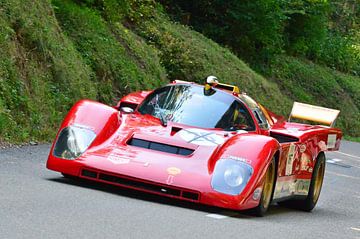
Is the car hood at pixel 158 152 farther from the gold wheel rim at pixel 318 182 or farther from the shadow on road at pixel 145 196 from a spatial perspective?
the gold wheel rim at pixel 318 182

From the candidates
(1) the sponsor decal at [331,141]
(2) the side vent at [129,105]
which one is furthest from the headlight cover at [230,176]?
(1) the sponsor decal at [331,141]

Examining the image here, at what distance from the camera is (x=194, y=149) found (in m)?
9.37

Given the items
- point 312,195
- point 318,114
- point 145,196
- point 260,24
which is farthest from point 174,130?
point 260,24

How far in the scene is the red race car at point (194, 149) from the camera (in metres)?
8.96

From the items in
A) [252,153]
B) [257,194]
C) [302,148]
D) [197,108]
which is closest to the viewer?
[257,194]

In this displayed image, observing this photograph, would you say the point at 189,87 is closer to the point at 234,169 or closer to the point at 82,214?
the point at 234,169

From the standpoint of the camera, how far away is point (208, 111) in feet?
34.8

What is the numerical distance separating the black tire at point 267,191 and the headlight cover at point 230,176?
1.44 feet

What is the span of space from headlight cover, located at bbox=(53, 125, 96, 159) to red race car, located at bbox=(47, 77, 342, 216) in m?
0.01

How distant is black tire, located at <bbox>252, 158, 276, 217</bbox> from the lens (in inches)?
368

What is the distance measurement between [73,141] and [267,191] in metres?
2.09

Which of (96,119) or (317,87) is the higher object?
(96,119)

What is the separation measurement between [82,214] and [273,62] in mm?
32708

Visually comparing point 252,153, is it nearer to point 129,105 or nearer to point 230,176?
point 230,176
